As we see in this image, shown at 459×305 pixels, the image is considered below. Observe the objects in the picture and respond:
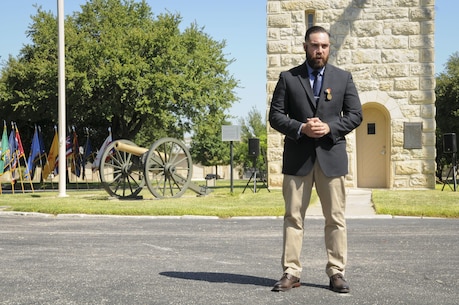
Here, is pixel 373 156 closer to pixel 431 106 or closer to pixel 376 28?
pixel 431 106

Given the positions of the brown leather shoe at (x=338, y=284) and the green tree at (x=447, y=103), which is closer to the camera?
the brown leather shoe at (x=338, y=284)

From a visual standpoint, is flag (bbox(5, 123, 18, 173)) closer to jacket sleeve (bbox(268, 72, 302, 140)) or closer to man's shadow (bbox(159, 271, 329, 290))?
man's shadow (bbox(159, 271, 329, 290))

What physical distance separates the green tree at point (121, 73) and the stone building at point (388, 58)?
489 inches

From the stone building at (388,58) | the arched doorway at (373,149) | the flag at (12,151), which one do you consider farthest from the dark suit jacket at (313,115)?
the flag at (12,151)

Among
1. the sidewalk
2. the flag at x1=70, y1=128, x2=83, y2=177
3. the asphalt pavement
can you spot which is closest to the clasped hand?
the asphalt pavement

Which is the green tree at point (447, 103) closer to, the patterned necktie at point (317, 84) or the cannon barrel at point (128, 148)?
the cannon barrel at point (128, 148)

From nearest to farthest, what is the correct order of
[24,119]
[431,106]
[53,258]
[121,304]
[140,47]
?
[121,304] < [53,258] < [431,106] < [140,47] < [24,119]

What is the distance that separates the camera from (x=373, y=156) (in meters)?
20.7

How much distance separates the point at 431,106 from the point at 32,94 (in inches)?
870

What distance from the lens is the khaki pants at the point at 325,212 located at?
5164 mm

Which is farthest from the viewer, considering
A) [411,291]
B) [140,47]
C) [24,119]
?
[24,119]

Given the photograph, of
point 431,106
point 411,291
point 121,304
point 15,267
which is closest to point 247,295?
point 121,304

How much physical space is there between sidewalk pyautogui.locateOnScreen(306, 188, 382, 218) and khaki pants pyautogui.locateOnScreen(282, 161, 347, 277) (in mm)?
7055

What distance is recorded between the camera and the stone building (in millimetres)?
19719
